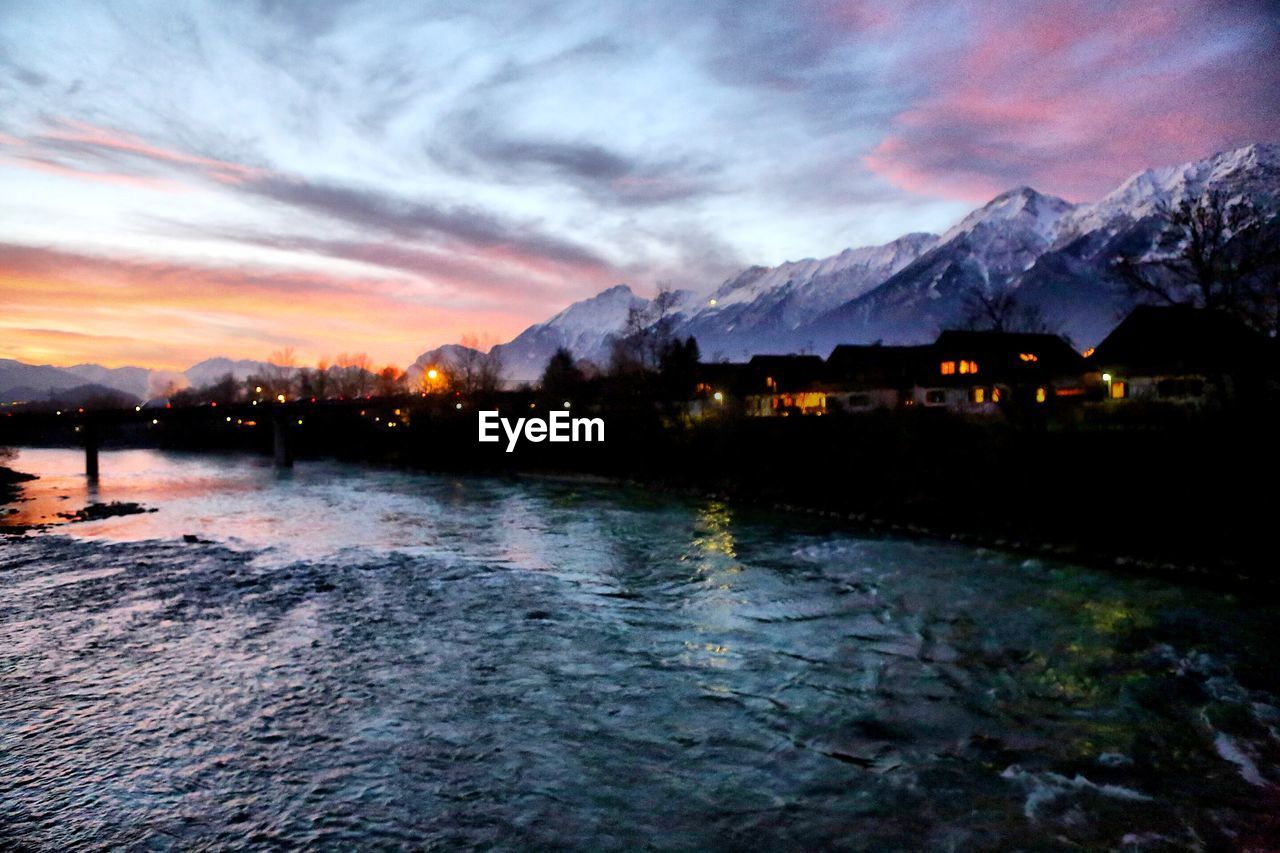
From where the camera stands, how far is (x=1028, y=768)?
9891mm

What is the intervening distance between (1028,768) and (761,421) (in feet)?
122

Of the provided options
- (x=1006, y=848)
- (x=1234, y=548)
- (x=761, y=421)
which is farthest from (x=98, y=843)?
(x=761, y=421)

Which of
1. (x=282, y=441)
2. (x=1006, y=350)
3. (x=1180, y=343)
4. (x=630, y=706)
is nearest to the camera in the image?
(x=630, y=706)

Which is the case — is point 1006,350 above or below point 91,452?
above

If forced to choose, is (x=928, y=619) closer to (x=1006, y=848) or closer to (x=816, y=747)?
(x=816, y=747)

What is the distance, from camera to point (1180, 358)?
48750 millimetres

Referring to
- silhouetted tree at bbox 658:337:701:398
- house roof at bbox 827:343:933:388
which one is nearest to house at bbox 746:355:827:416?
house roof at bbox 827:343:933:388

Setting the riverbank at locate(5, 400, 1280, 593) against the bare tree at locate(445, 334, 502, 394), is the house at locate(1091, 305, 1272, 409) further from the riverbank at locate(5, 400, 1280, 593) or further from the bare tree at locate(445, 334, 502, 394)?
the bare tree at locate(445, 334, 502, 394)

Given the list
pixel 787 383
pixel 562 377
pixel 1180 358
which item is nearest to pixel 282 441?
pixel 562 377

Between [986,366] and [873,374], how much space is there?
13.3 meters

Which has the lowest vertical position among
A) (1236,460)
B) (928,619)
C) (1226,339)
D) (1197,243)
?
(928,619)

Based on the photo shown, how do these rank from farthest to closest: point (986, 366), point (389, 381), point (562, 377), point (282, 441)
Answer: point (389, 381)
point (562, 377)
point (282, 441)
point (986, 366)

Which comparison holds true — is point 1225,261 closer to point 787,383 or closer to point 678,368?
point 678,368

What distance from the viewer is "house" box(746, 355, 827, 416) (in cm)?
7712
